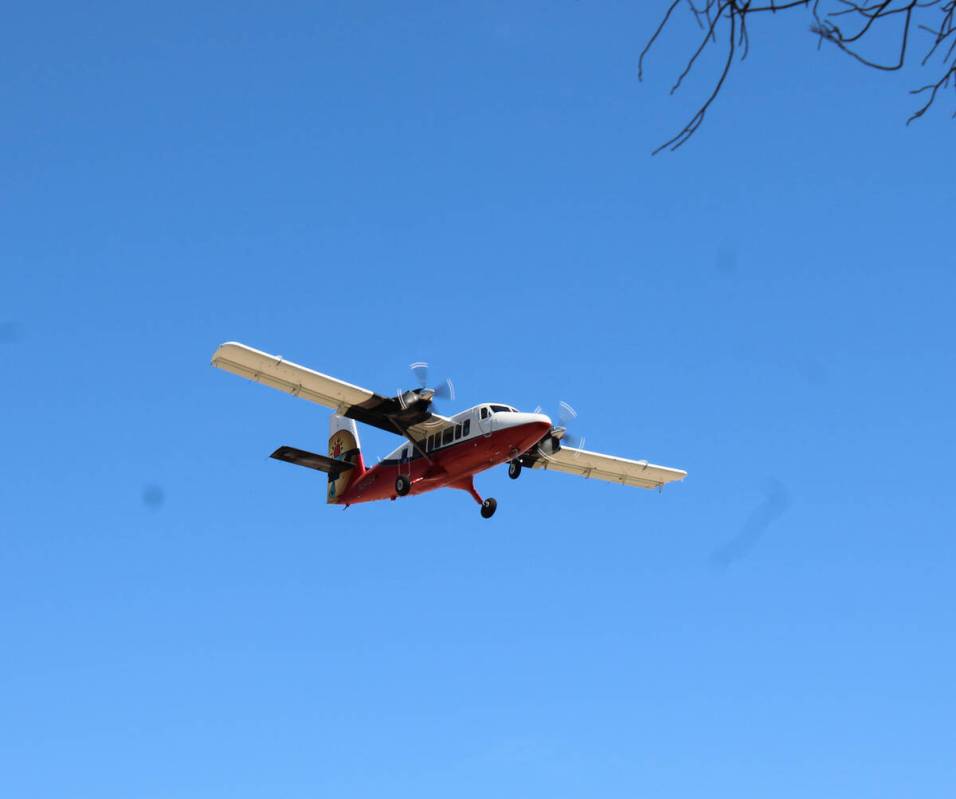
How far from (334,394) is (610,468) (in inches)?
620

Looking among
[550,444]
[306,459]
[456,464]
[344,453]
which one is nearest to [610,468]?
[550,444]

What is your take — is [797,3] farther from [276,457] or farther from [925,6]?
[276,457]

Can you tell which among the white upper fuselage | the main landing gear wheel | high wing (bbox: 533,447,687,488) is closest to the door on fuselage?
the white upper fuselage

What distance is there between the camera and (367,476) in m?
48.2

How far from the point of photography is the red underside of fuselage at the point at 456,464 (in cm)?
4128

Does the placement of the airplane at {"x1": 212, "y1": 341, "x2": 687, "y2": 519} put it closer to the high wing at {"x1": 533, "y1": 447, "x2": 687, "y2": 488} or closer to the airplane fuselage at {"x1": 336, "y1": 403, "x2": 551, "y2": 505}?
the airplane fuselage at {"x1": 336, "y1": 403, "x2": 551, "y2": 505}

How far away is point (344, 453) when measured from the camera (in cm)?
5216

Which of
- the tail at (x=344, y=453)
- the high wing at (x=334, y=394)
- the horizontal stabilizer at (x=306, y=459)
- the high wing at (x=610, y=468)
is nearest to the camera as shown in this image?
the high wing at (x=334, y=394)

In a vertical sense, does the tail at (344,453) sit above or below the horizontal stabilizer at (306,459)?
above

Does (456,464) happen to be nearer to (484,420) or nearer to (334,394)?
(484,420)

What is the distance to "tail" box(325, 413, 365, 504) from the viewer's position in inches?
1973

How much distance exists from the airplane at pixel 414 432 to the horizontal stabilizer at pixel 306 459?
0.04 metres

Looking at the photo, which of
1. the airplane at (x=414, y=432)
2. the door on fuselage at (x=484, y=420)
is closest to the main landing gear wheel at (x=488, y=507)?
the airplane at (x=414, y=432)

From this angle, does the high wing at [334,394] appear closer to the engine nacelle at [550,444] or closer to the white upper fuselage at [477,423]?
the white upper fuselage at [477,423]
